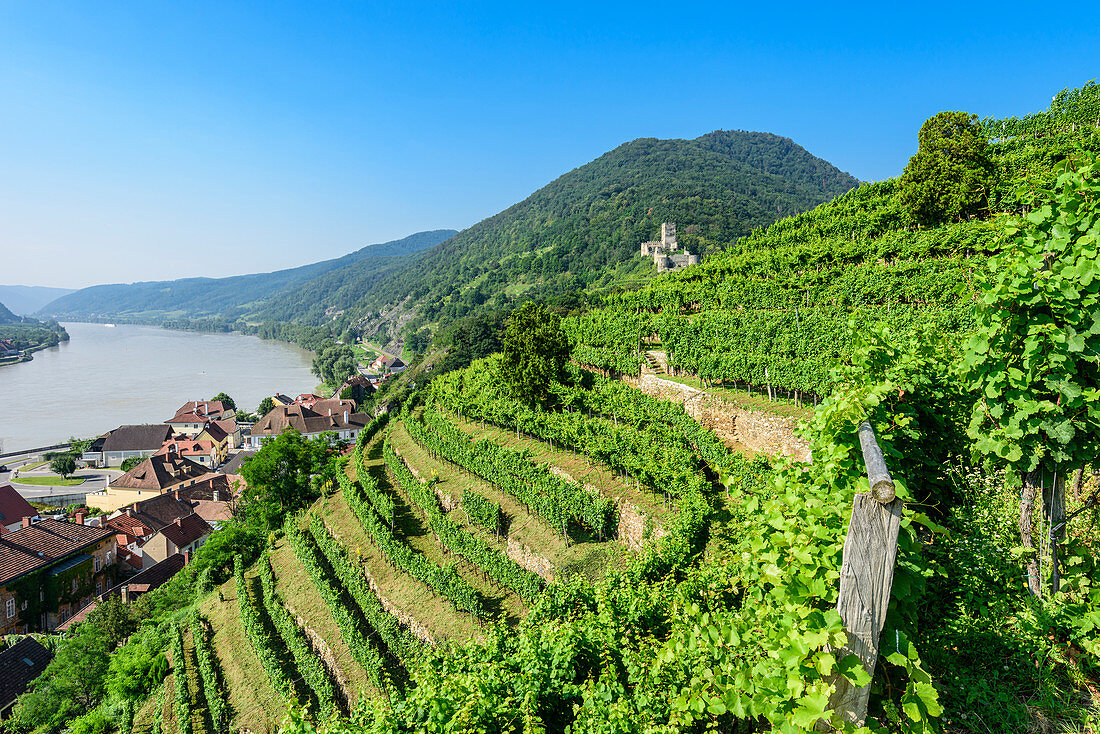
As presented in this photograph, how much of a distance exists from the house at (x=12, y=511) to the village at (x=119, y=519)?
0.31 feet

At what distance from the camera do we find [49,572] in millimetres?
30625

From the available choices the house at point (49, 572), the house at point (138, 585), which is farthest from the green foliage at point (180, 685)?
the house at point (49, 572)

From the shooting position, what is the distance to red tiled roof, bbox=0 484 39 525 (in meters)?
37.6

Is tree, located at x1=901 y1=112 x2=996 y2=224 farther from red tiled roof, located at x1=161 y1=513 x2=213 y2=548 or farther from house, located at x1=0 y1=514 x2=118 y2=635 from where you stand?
house, located at x1=0 y1=514 x2=118 y2=635

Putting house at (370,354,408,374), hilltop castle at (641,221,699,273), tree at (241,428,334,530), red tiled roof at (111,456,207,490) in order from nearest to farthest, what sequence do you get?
tree at (241,428,334,530) < red tiled roof at (111,456,207,490) < hilltop castle at (641,221,699,273) < house at (370,354,408,374)

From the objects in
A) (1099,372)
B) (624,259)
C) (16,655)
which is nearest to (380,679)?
(1099,372)

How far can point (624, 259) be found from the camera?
123 metres

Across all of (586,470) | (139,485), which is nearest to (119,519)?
(139,485)

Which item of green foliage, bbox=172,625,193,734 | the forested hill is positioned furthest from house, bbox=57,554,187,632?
the forested hill

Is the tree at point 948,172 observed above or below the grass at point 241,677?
above

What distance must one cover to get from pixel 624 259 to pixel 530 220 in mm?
83522

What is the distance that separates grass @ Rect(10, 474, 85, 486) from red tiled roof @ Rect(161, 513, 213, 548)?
1008 inches

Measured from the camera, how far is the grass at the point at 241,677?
54.5ft

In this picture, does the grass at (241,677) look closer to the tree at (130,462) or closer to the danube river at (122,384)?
the tree at (130,462)
